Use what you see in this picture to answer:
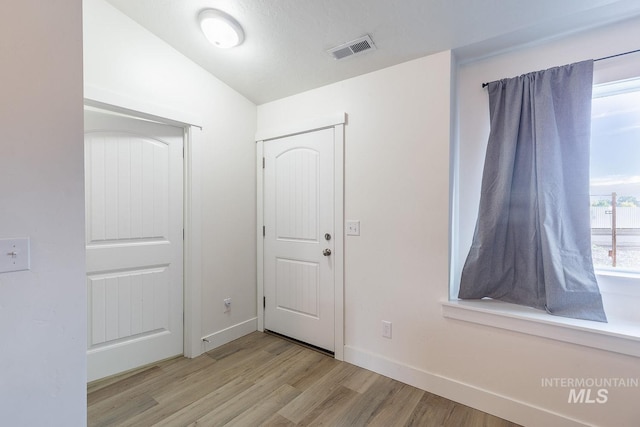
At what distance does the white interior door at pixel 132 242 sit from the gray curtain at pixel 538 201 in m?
2.29

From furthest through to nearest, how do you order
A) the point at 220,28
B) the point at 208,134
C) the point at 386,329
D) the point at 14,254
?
the point at 208,134 → the point at 386,329 → the point at 220,28 → the point at 14,254

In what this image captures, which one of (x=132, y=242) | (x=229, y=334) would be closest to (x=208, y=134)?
(x=132, y=242)

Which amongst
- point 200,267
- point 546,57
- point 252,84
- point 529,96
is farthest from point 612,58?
point 200,267

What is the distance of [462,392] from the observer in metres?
1.85

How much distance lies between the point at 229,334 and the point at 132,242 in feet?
3.95

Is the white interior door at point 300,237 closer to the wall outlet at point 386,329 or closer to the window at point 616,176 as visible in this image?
the wall outlet at point 386,329

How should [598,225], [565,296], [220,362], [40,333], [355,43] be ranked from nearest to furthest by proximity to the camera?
[40,333] → [565,296] → [598,225] → [355,43] → [220,362]

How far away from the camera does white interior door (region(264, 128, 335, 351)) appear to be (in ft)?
8.16

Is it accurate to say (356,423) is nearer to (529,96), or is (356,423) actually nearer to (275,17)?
(529,96)

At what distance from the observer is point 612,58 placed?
1645mm

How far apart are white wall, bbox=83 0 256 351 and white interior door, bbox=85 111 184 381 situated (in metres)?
0.19

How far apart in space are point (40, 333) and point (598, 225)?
287 centimetres

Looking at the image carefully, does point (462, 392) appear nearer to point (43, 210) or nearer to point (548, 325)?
point (548, 325)

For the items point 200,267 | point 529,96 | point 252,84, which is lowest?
point 200,267
